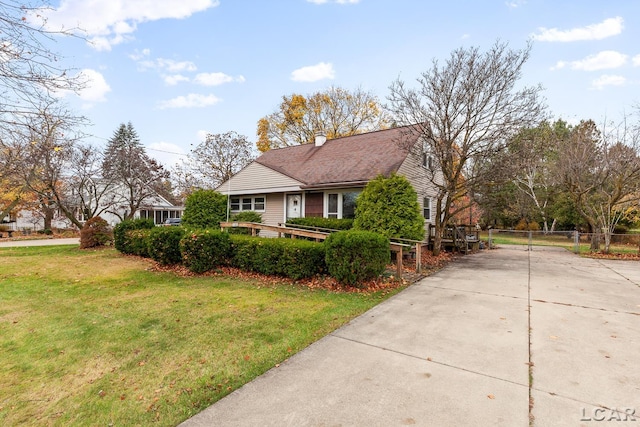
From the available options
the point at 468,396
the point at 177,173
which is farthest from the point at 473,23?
the point at 177,173

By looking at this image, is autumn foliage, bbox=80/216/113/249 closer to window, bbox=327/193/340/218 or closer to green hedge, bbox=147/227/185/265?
green hedge, bbox=147/227/185/265

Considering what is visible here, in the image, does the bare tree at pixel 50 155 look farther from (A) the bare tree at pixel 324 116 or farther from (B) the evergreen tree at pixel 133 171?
(A) the bare tree at pixel 324 116

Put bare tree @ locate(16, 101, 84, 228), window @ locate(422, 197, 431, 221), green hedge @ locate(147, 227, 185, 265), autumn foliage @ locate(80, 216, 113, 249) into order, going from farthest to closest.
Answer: window @ locate(422, 197, 431, 221)
autumn foliage @ locate(80, 216, 113, 249)
green hedge @ locate(147, 227, 185, 265)
bare tree @ locate(16, 101, 84, 228)

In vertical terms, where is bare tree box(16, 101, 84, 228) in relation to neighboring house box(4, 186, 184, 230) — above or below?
above

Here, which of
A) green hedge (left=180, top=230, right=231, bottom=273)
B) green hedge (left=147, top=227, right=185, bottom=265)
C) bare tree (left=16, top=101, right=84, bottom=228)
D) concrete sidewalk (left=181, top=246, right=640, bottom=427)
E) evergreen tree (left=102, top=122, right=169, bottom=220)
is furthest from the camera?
evergreen tree (left=102, top=122, right=169, bottom=220)

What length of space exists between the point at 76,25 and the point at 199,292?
4.62m

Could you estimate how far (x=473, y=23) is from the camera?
10273 mm

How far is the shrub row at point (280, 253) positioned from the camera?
5.93m

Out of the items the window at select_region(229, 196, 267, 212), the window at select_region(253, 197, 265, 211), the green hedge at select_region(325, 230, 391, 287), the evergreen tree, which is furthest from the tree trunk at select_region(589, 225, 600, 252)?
the evergreen tree

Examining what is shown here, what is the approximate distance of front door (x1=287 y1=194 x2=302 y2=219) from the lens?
13.2 m

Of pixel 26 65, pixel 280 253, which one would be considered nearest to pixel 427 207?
pixel 280 253

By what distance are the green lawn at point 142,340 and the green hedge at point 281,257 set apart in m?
0.54

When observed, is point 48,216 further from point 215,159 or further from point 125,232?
point 125,232

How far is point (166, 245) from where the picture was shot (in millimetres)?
8148
